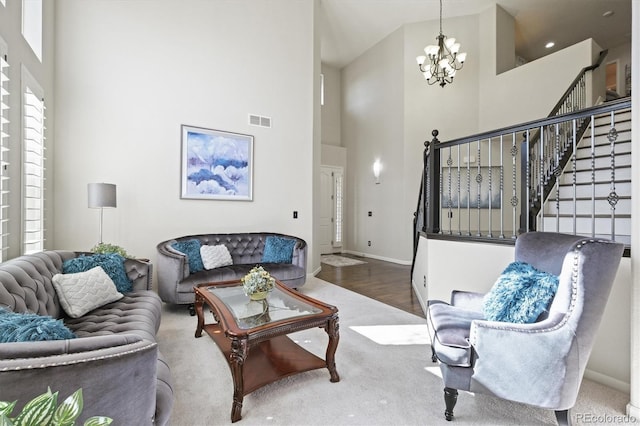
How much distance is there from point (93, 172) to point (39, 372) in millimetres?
3576

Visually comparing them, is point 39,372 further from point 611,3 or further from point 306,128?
point 611,3

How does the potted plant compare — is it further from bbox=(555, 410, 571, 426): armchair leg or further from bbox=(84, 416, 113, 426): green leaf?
bbox=(555, 410, 571, 426): armchair leg

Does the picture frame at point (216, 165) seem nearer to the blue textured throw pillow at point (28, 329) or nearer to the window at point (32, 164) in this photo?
the window at point (32, 164)

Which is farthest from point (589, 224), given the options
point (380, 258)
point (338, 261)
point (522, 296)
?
point (338, 261)

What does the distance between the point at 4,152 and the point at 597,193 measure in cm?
566

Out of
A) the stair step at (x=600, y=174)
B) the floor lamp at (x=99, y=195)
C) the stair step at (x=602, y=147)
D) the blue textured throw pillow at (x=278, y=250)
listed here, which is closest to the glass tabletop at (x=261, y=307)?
the blue textured throw pillow at (x=278, y=250)

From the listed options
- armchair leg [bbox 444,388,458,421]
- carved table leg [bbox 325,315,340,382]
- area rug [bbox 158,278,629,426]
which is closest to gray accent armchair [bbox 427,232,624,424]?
armchair leg [bbox 444,388,458,421]

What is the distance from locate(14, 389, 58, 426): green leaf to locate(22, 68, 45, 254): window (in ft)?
9.07

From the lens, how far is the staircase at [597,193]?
2809 millimetres

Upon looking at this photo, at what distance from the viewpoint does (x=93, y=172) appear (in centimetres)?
380

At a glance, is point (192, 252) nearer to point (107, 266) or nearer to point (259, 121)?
point (107, 266)

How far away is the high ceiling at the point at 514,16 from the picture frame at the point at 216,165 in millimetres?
3694

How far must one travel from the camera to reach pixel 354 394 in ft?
6.51

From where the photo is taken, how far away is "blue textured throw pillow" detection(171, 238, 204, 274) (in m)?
3.79
